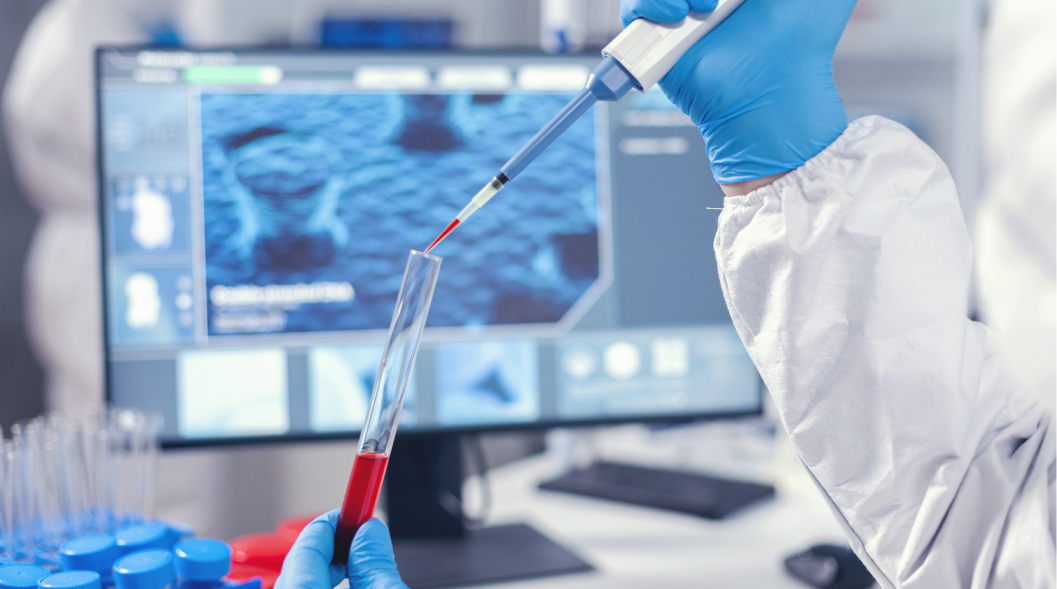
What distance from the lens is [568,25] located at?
3.72ft

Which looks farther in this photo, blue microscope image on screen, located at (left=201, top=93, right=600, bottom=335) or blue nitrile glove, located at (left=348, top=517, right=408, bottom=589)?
blue microscope image on screen, located at (left=201, top=93, right=600, bottom=335)

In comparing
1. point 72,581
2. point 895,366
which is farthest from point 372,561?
point 895,366

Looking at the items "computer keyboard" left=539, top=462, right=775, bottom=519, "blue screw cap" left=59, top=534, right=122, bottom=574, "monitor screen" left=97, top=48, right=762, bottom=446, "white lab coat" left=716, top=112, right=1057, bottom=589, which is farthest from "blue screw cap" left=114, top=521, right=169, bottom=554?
"computer keyboard" left=539, top=462, right=775, bottom=519

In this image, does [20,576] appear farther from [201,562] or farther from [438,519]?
[438,519]

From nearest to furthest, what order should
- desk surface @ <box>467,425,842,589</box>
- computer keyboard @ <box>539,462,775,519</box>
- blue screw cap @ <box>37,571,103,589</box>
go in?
blue screw cap @ <box>37,571,103,589</box> < desk surface @ <box>467,425,842,589</box> < computer keyboard @ <box>539,462,775,519</box>

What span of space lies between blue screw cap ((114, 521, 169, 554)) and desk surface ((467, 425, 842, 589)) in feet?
1.02

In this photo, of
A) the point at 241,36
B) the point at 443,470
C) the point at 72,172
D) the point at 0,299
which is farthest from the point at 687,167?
the point at 0,299

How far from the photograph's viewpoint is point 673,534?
2.75 feet

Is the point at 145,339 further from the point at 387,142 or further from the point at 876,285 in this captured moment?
the point at 876,285

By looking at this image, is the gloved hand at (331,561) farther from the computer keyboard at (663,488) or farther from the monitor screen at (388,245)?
the computer keyboard at (663,488)

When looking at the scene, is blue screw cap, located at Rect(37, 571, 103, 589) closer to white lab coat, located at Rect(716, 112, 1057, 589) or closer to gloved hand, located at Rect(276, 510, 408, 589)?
gloved hand, located at Rect(276, 510, 408, 589)

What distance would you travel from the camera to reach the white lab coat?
1.46ft

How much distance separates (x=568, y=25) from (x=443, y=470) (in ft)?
2.32

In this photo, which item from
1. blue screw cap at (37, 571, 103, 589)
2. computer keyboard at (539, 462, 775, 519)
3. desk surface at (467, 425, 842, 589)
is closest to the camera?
blue screw cap at (37, 571, 103, 589)
